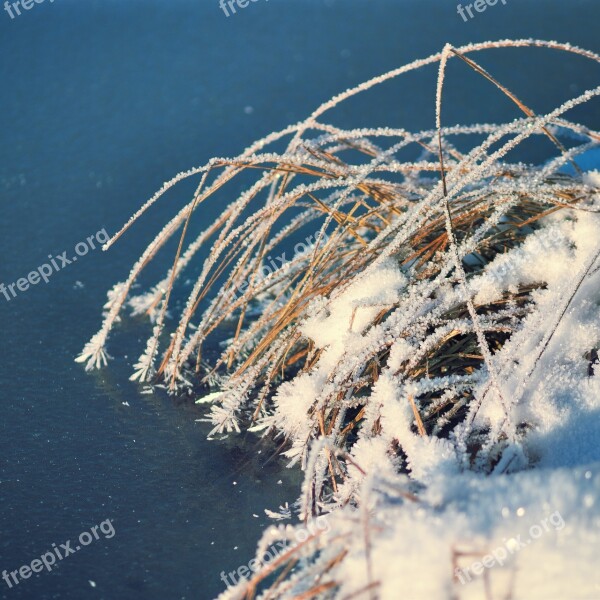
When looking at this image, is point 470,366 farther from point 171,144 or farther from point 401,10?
point 401,10

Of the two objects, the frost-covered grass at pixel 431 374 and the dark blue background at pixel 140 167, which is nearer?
the frost-covered grass at pixel 431 374

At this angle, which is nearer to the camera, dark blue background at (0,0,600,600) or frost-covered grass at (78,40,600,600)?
frost-covered grass at (78,40,600,600)

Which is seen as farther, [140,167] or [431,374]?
[140,167]

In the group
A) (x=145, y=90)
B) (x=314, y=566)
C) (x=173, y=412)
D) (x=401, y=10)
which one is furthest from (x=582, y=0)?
(x=314, y=566)

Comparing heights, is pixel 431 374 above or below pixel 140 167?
below

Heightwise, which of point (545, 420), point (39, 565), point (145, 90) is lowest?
point (545, 420)

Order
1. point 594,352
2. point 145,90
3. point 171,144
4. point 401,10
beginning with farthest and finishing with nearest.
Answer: point 401,10
point 145,90
point 171,144
point 594,352

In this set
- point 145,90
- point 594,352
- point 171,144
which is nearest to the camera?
point 594,352

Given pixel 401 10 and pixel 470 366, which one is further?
pixel 401 10
